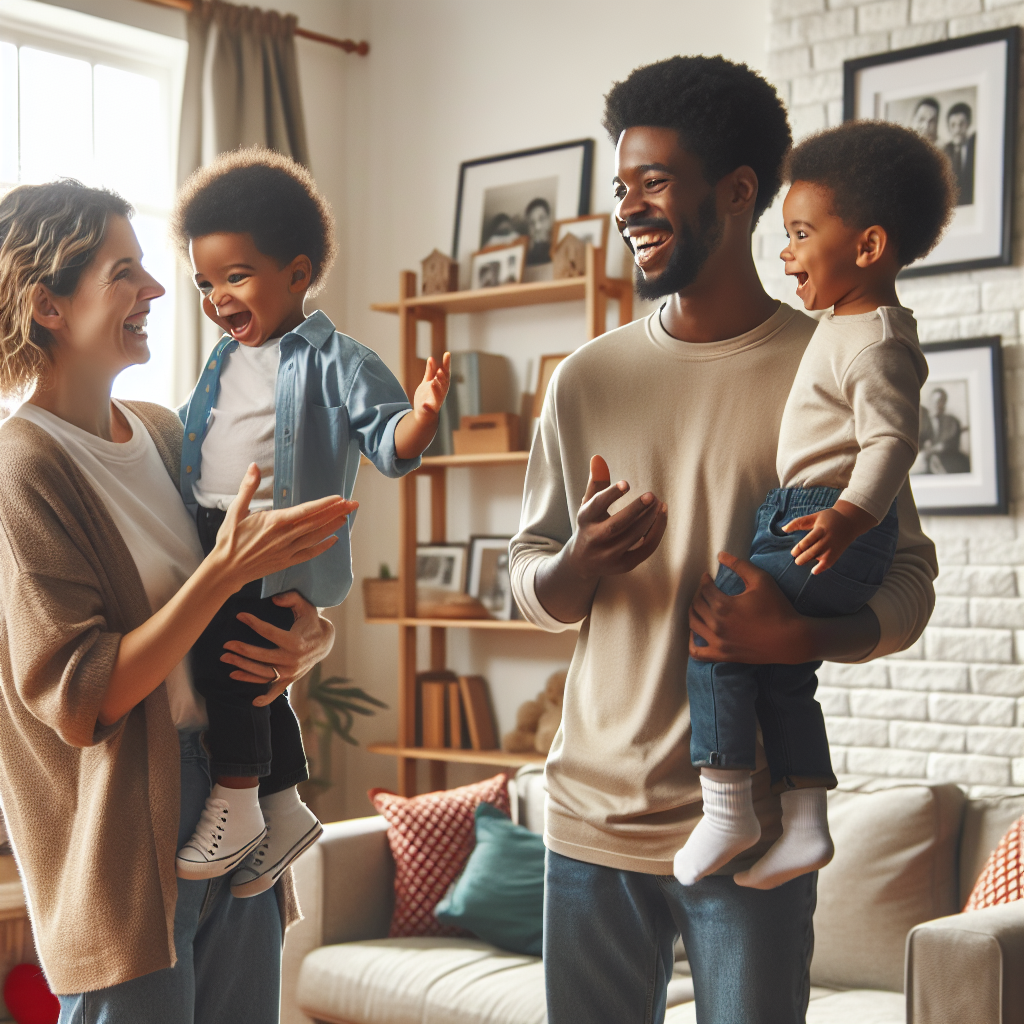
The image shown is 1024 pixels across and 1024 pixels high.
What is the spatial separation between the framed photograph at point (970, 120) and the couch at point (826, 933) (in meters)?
1.41

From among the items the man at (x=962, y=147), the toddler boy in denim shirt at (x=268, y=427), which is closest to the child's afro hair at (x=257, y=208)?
the toddler boy in denim shirt at (x=268, y=427)

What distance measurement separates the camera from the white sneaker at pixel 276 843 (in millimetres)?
1485

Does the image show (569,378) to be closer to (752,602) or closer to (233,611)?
(752,602)

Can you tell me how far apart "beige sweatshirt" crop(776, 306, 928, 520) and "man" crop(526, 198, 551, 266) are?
3.05 m

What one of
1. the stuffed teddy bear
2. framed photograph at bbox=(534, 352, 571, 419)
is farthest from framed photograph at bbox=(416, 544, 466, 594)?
framed photograph at bbox=(534, 352, 571, 419)

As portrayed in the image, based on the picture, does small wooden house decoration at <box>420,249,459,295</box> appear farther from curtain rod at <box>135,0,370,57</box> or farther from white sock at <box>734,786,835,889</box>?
white sock at <box>734,786,835,889</box>

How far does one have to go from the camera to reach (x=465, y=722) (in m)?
4.40

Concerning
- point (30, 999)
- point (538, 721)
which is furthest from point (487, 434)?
point (30, 999)

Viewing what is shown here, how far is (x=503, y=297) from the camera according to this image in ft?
13.9

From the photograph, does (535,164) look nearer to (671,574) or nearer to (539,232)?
(539,232)

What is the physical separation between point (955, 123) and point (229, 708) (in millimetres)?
2713

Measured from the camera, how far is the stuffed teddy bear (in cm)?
404

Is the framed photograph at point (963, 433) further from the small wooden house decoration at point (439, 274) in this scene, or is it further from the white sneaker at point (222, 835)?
the white sneaker at point (222, 835)

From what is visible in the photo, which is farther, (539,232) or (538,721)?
(539,232)
